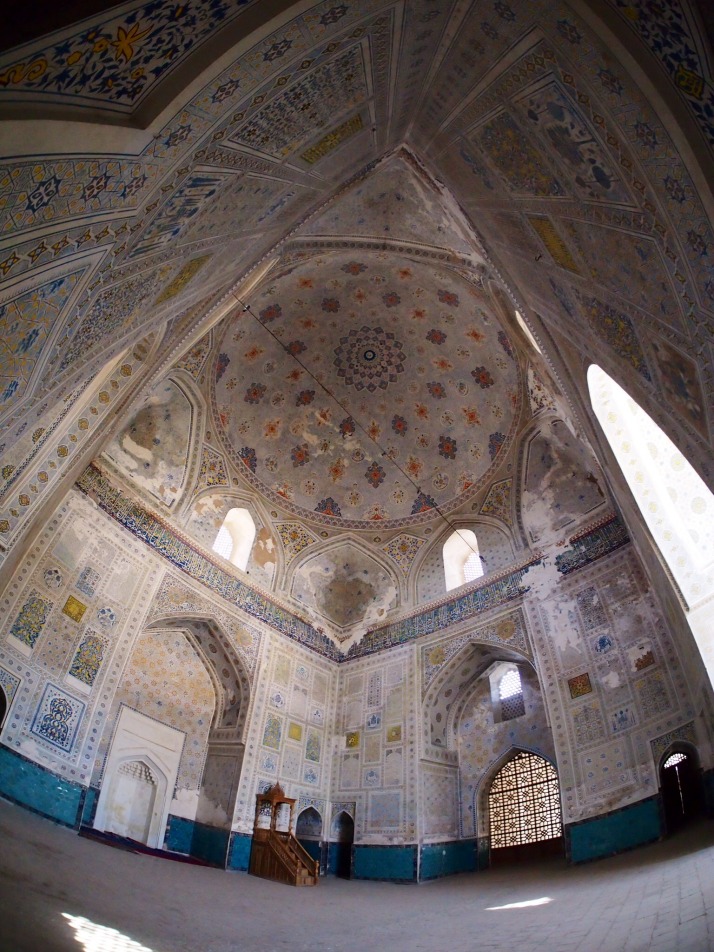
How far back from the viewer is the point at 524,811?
410 inches

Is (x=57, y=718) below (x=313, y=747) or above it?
below

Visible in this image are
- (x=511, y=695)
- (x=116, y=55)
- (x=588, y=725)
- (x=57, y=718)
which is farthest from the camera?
(x=511, y=695)

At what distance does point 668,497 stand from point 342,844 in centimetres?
842

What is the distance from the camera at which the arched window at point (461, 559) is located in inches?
496

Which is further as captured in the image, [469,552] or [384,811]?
[469,552]

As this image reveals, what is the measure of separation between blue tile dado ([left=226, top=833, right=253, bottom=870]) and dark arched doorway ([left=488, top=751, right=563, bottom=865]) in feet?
13.9

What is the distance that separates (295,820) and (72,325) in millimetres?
9632

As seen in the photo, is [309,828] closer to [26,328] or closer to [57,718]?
[57,718]

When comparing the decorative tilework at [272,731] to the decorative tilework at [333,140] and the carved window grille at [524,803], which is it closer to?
the carved window grille at [524,803]

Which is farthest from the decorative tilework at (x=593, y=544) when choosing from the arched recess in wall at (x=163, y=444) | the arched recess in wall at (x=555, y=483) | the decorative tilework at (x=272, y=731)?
the arched recess in wall at (x=163, y=444)

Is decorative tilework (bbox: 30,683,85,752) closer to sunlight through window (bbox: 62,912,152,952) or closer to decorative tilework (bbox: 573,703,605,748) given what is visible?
sunlight through window (bbox: 62,912,152,952)

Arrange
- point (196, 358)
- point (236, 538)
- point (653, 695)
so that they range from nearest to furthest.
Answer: point (653, 695)
point (196, 358)
point (236, 538)

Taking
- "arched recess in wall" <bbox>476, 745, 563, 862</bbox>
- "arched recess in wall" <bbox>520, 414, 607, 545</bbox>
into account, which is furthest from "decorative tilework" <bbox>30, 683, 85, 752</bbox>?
"arched recess in wall" <bbox>520, 414, 607, 545</bbox>

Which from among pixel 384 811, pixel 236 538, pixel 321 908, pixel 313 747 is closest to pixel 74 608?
pixel 236 538
